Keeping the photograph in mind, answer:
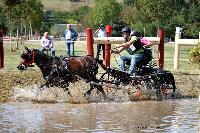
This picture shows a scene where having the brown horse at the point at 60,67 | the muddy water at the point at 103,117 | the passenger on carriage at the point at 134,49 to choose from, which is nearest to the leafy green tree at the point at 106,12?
the passenger on carriage at the point at 134,49

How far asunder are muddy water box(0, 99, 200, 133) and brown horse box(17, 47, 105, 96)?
0.91 m

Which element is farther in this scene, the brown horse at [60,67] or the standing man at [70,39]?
the standing man at [70,39]

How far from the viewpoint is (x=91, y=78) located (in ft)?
52.7

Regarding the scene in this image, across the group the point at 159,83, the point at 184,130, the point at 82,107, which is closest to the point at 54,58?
the point at 82,107

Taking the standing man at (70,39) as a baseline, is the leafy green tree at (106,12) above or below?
above

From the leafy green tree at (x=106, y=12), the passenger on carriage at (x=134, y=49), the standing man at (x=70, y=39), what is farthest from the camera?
the leafy green tree at (x=106, y=12)

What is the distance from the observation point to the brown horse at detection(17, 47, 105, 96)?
51.3 ft

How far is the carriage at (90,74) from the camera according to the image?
1568cm

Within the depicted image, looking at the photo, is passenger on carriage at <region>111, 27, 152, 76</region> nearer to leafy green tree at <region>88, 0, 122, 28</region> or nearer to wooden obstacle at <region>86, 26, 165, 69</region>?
wooden obstacle at <region>86, 26, 165, 69</region>

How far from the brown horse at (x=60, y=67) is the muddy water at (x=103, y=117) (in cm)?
91

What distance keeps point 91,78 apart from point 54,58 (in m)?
1.11

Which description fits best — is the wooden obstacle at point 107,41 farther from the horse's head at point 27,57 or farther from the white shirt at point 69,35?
the white shirt at point 69,35

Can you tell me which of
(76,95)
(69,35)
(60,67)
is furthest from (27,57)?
(69,35)

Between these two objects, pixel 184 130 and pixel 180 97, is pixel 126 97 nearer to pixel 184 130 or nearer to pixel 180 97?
pixel 180 97
